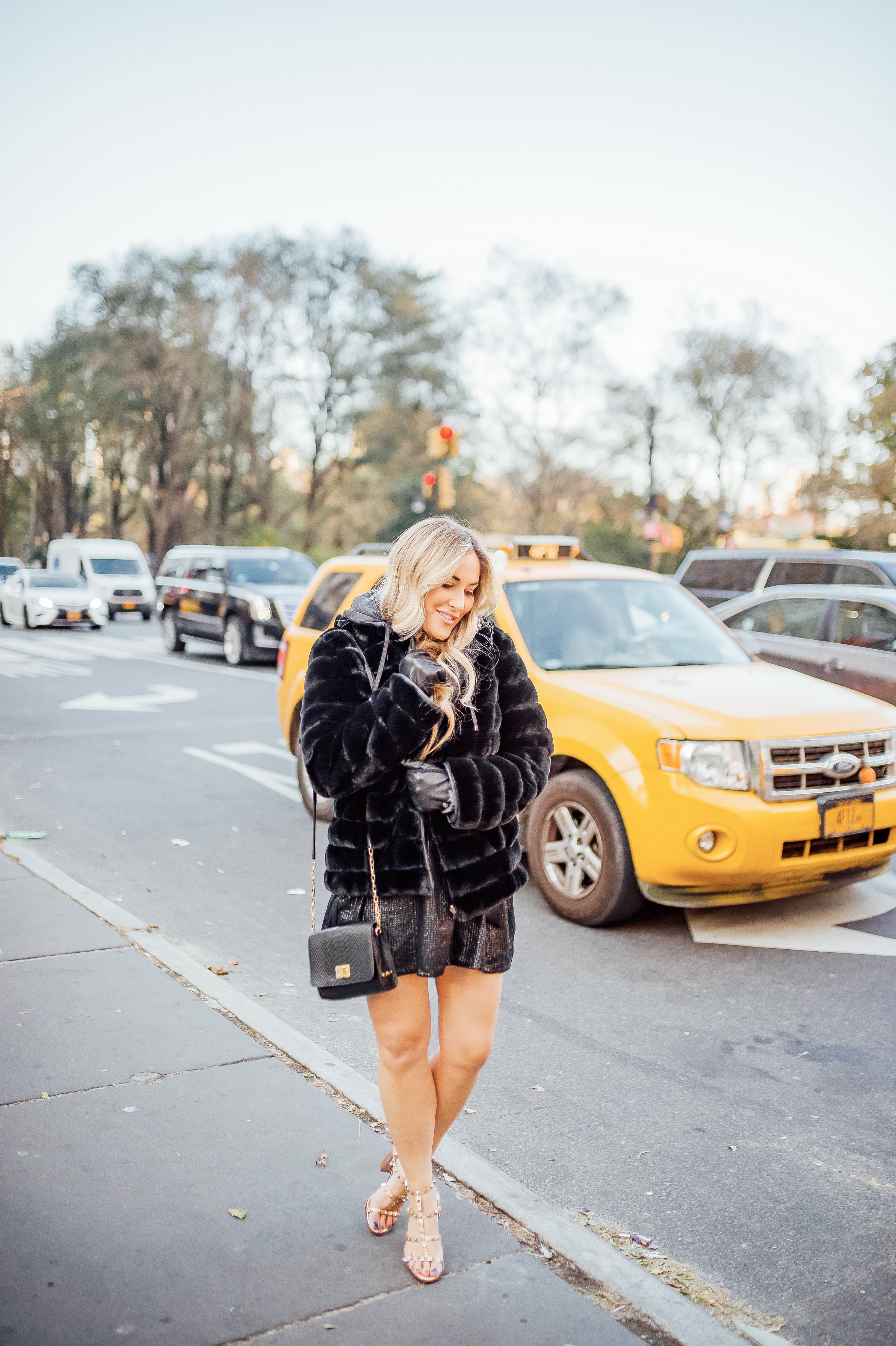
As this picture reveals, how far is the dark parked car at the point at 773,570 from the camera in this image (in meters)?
10.1

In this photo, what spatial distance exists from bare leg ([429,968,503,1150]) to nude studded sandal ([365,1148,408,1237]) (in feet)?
0.46

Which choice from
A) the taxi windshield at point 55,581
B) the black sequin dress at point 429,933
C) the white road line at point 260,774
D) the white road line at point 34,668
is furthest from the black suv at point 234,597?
the black sequin dress at point 429,933

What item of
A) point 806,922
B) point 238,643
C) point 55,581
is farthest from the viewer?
point 55,581

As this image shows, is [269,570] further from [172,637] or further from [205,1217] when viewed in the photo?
[205,1217]

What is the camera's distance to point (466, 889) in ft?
8.60

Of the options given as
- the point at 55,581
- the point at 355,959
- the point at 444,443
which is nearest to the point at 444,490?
the point at 444,443

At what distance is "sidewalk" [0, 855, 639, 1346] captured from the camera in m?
2.43

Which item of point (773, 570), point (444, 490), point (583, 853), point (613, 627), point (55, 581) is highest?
point (444, 490)

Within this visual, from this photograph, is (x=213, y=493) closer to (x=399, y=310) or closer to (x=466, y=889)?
(x=399, y=310)

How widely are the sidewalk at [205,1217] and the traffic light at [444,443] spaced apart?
16.8m

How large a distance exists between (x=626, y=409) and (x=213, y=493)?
21575 mm

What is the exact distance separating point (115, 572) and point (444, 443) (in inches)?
537

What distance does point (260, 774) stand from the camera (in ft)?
29.9

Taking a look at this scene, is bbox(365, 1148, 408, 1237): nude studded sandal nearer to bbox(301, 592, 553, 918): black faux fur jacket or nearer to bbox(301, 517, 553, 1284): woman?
bbox(301, 517, 553, 1284): woman
